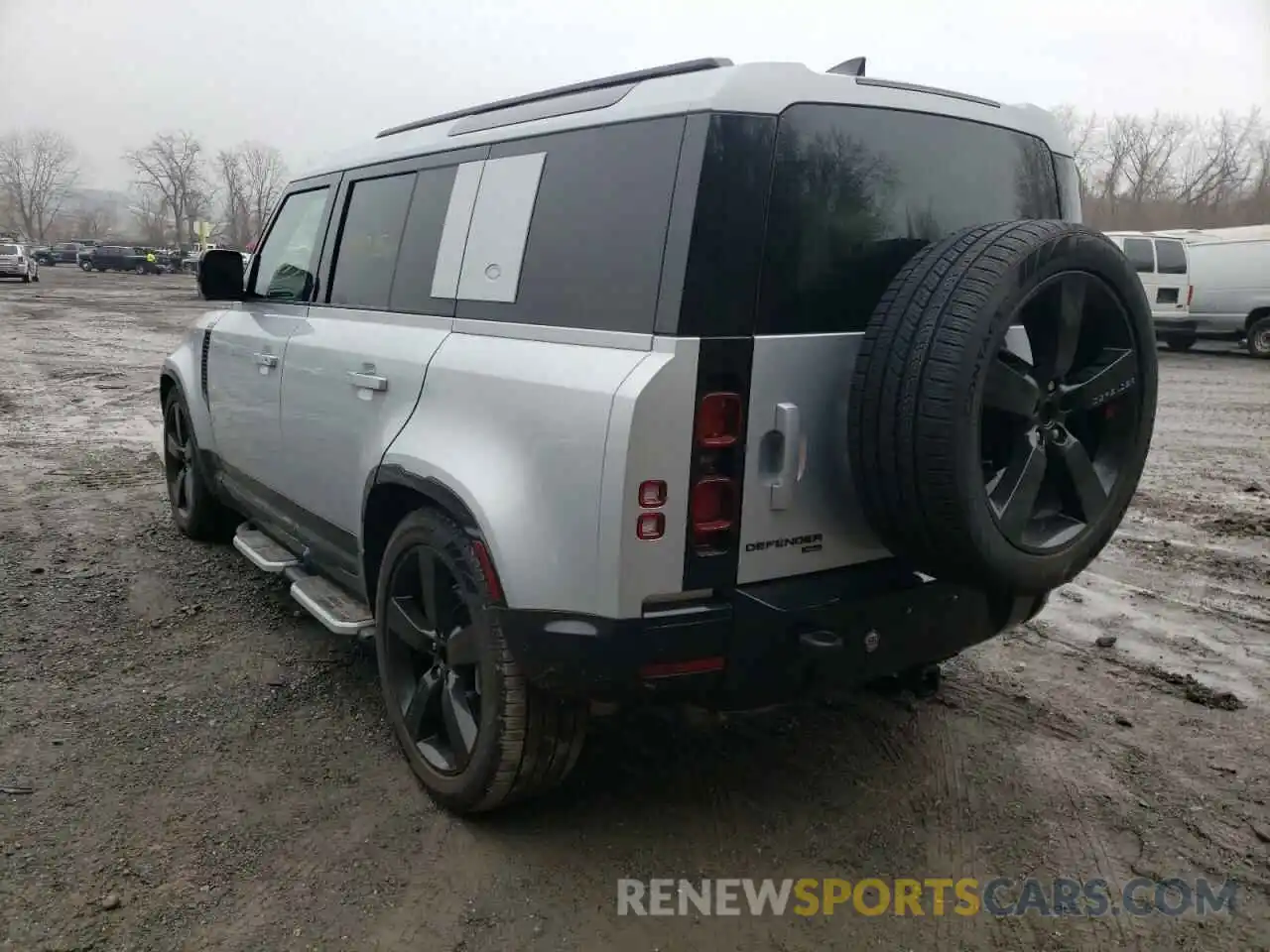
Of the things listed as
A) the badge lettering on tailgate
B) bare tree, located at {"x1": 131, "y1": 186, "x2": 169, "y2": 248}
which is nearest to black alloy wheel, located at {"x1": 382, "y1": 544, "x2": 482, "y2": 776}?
the badge lettering on tailgate

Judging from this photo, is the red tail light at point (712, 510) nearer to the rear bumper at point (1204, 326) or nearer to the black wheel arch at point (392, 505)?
the black wheel arch at point (392, 505)

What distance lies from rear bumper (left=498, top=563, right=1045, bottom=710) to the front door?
6.75ft

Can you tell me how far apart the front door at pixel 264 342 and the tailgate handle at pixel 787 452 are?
7.51 ft

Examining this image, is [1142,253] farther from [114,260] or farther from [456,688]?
[114,260]

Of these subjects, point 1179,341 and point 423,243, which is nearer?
point 423,243

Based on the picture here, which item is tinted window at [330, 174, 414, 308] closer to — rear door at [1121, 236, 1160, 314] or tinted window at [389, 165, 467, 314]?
tinted window at [389, 165, 467, 314]

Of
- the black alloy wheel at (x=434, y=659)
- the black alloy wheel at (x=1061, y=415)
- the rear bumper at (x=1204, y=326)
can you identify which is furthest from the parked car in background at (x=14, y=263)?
the black alloy wheel at (x=1061, y=415)

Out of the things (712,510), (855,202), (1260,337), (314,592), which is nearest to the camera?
(712,510)

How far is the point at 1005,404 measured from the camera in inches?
95.7

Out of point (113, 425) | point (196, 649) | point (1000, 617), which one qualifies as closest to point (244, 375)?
point (196, 649)

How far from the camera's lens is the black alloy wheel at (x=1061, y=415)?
8.13ft

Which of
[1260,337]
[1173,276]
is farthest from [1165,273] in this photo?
[1260,337]

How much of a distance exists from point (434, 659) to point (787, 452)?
134 cm

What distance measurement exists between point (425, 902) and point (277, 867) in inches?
18.1
